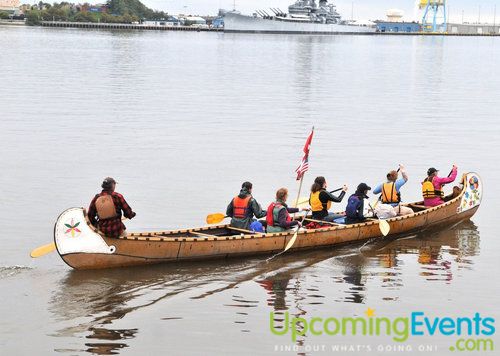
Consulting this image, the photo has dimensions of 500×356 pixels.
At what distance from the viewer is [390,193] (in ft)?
85.6

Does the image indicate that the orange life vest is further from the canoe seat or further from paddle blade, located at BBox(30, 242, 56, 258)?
the canoe seat

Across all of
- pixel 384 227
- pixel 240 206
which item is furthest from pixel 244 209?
pixel 384 227

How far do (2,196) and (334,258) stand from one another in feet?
38.6

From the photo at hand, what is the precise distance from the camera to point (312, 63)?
116250 mm

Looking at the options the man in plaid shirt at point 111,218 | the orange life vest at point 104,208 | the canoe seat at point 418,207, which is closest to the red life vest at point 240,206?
the man in plaid shirt at point 111,218

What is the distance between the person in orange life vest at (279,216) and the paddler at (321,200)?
152 centimetres

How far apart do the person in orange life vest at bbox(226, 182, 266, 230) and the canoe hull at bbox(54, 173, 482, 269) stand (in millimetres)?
404

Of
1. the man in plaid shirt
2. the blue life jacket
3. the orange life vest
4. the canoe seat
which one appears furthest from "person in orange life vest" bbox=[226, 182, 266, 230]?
the canoe seat

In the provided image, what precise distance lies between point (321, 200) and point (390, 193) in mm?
2371

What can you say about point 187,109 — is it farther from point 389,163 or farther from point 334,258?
point 334,258

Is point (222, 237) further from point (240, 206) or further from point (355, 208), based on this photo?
point (355, 208)

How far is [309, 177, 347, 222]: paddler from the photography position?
24578 millimetres

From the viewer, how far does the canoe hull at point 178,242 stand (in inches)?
→ 818

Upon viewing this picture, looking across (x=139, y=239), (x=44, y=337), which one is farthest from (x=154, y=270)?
(x=44, y=337)
